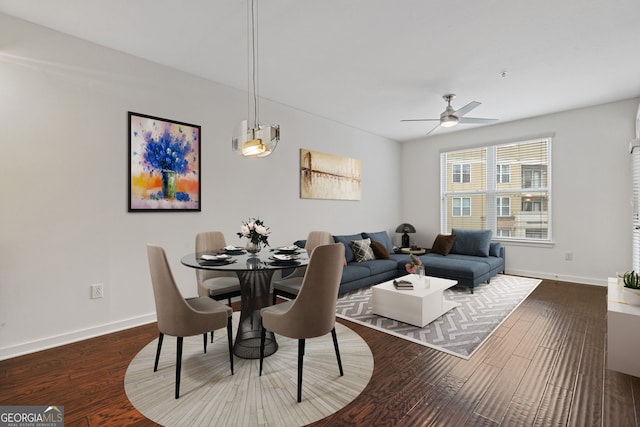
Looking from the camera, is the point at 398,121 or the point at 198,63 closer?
the point at 198,63

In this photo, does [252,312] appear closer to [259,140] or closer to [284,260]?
[284,260]

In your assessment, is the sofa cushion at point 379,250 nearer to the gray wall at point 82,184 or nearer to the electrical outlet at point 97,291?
the gray wall at point 82,184

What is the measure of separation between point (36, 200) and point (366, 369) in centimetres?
303

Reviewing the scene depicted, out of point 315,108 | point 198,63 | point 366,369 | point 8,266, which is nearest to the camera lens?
point 366,369

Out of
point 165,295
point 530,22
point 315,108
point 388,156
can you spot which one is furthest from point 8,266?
point 388,156

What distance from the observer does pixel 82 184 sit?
2.83 metres

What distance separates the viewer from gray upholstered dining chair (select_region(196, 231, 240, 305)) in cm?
274

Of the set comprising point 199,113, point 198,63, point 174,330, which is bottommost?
point 174,330

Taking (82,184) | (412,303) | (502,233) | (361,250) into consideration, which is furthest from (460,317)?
(82,184)

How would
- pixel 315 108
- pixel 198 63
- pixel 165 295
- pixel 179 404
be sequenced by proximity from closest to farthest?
pixel 179 404 → pixel 165 295 → pixel 198 63 → pixel 315 108

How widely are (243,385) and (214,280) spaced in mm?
1155

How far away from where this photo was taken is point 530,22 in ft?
8.38

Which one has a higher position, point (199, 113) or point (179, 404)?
point (199, 113)

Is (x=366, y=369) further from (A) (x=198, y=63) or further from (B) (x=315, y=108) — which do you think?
(B) (x=315, y=108)
